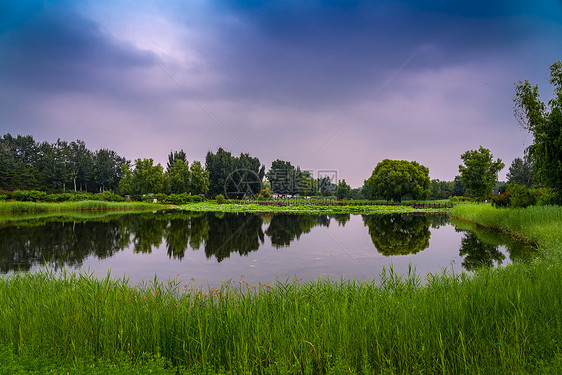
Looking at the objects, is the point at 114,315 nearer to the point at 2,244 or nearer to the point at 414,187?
the point at 2,244

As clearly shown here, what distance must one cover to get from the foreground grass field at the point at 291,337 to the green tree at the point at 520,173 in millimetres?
89421

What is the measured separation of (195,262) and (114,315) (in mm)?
6085

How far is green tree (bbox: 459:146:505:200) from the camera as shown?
35594 millimetres

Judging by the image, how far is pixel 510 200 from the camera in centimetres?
2125

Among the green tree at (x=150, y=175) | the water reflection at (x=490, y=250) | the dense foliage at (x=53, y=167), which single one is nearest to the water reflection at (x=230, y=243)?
the water reflection at (x=490, y=250)

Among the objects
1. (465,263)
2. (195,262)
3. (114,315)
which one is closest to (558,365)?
(114,315)

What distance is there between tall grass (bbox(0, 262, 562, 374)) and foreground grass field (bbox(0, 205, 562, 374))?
16 millimetres

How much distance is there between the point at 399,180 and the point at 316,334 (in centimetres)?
5747

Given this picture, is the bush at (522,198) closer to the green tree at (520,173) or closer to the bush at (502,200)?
the bush at (502,200)

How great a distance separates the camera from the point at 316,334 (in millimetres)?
3666

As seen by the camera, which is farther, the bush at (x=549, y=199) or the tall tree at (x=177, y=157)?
the tall tree at (x=177, y=157)

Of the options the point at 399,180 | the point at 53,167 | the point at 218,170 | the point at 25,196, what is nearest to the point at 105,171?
the point at 53,167

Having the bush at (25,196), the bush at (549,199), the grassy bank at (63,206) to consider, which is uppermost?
the bush at (25,196)

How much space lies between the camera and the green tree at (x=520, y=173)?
7762 centimetres
